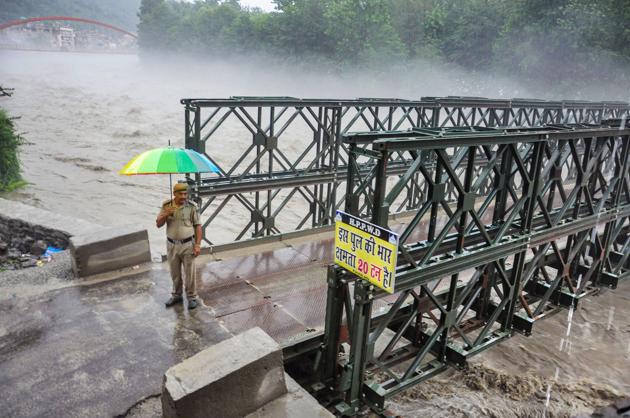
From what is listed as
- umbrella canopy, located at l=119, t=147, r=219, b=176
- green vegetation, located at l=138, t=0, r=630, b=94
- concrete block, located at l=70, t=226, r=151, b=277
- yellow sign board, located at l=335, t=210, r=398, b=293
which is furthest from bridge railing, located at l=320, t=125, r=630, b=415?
green vegetation, located at l=138, t=0, r=630, b=94

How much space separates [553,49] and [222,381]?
39160 millimetres

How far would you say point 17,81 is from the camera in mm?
59344

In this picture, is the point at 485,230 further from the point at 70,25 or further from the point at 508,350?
the point at 70,25

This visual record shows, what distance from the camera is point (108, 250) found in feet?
25.5

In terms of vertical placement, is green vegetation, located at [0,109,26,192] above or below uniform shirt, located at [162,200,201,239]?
below

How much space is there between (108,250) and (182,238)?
184 cm

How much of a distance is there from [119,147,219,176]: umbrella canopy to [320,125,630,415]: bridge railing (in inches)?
79.2

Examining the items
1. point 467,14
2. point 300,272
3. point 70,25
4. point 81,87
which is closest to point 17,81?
point 81,87

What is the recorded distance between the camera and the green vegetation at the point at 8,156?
16.4m

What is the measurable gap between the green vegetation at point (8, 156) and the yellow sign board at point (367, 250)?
1512 cm

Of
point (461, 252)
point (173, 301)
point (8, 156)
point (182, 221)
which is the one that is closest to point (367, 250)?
point (461, 252)

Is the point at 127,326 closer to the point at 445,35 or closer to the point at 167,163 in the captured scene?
the point at 167,163

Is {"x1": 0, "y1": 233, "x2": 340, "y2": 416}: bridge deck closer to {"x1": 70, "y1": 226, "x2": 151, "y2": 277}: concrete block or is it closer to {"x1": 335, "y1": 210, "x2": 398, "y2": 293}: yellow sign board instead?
{"x1": 70, "y1": 226, "x2": 151, "y2": 277}: concrete block

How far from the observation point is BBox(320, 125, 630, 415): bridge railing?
5.71m
